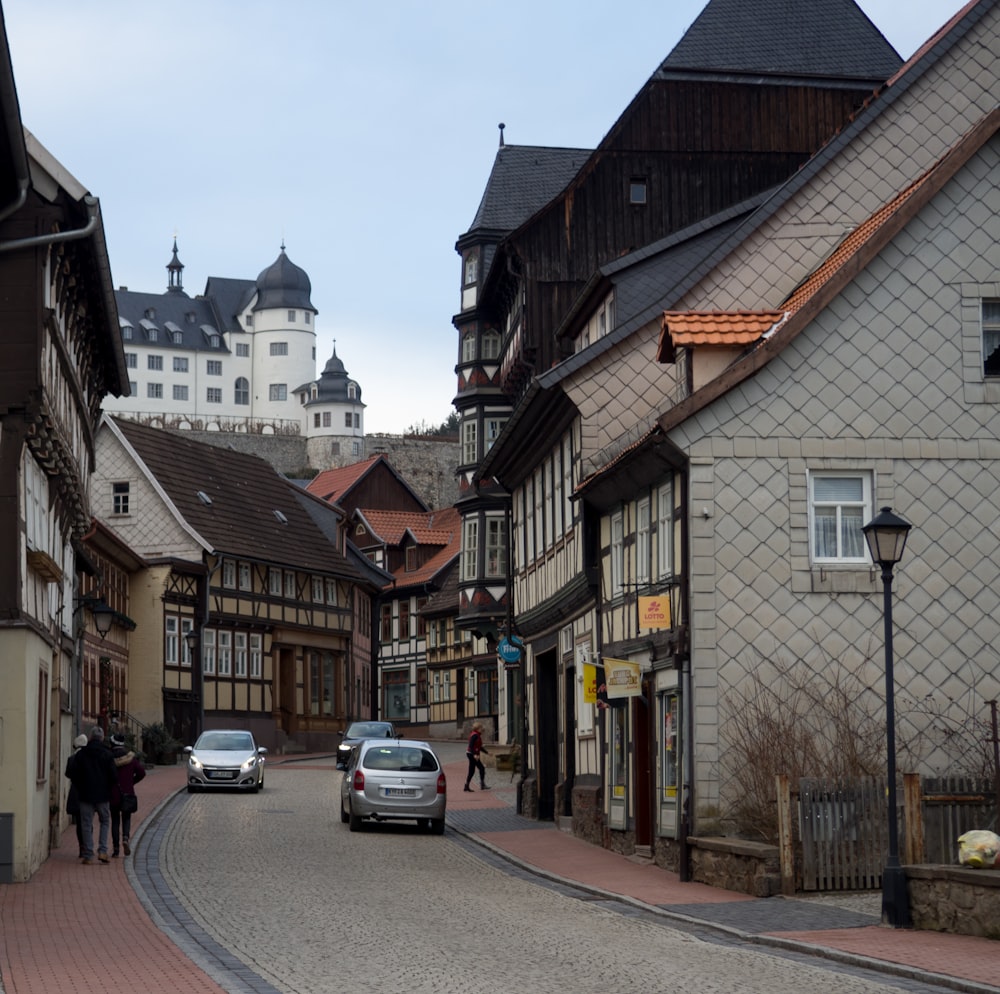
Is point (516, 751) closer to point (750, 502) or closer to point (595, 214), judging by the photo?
point (595, 214)

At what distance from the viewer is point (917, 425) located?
73.7 feet

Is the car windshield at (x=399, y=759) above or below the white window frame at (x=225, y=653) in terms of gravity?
below

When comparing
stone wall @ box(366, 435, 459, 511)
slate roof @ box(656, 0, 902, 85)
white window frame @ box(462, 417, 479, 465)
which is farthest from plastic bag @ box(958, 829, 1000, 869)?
stone wall @ box(366, 435, 459, 511)

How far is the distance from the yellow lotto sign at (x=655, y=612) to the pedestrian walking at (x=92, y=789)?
681 cm

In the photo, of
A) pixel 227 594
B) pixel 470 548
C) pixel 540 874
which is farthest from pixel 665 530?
pixel 227 594

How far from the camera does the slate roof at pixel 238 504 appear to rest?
59.9m

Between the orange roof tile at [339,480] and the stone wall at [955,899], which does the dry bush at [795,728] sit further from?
the orange roof tile at [339,480]

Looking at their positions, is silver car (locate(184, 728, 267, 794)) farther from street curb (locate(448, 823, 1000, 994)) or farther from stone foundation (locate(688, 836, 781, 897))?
stone foundation (locate(688, 836, 781, 897))

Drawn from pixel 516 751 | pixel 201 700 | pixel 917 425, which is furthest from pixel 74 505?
pixel 201 700

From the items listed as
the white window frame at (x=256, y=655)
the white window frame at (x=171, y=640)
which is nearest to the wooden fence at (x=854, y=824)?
the white window frame at (x=171, y=640)

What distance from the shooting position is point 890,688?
55.8ft

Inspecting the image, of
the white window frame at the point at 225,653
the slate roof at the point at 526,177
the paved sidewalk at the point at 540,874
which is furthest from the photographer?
the white window frame at the point at 225,653

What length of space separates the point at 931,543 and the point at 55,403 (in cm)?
1076

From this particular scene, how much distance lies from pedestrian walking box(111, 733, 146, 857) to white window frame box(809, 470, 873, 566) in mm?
9320
